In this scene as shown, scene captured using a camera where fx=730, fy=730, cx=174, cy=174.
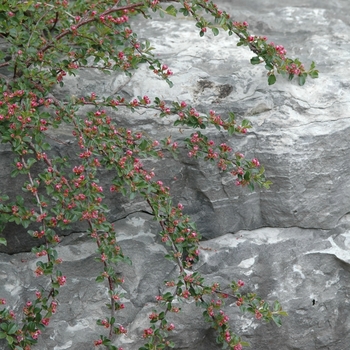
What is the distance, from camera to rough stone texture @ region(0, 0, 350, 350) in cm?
237

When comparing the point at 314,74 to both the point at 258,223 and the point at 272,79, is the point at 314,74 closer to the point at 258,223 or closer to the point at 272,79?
the point at 272,79

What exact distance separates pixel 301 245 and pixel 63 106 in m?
0.92

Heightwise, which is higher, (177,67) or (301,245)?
(177,67)

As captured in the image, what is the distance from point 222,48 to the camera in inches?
109

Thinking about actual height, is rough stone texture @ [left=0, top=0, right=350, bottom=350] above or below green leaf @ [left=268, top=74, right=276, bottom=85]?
below

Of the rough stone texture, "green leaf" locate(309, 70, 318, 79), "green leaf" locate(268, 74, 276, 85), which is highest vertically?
"green leaf" locate(309, 70, 318, 79)

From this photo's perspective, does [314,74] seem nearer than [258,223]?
Yes

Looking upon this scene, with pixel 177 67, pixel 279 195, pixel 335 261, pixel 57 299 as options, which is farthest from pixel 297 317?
pixel 177 67

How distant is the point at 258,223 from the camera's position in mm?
2510

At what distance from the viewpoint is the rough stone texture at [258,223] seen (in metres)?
2.37

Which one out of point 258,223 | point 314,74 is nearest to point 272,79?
point 314,74

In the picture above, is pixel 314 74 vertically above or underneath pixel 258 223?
above

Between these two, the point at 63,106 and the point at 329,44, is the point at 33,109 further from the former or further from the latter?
the point at 329,44

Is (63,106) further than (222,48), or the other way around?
(222,48)
